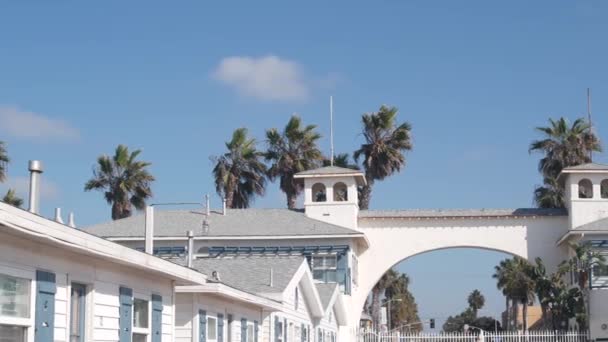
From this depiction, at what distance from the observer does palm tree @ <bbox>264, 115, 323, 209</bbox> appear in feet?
192

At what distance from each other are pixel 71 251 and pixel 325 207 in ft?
119

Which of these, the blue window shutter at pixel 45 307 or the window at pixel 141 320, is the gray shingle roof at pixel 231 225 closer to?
the window at pixel 141 320

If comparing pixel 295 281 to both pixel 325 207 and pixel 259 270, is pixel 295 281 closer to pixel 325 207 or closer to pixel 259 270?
pixel 259 270

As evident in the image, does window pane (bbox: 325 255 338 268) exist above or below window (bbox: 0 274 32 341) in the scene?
above

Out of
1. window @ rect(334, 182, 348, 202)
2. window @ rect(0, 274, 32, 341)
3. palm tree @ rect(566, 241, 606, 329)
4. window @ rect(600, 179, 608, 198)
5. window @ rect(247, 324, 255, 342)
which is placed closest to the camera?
window @ rect(0, 274, 32, 341)

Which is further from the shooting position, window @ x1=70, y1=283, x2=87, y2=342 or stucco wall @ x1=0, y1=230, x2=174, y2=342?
window @ x1=70, y1=283, x2=87, y2=342

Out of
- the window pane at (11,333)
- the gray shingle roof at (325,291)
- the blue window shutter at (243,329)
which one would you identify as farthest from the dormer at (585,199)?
the window pane at (11,333)

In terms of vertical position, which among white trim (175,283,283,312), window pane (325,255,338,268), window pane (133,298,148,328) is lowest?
window pane (133,298,148,328)

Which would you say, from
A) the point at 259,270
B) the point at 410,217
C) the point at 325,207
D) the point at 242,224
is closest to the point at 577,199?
the point at 410,217

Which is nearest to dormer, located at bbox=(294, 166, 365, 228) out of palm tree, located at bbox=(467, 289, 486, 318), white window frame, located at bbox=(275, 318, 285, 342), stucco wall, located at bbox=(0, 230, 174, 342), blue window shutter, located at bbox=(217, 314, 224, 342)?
white window frame, located at bbox=(275, 318, 285, 342)

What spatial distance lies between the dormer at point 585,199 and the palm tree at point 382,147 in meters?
10.8

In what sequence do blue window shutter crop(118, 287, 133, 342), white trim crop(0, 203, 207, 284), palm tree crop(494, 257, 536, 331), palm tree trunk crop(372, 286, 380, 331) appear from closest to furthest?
white trim crop(0, 203, 207, 284), blue window shutter crop(118, 287, 133, 342), palm tree trunk crop(372, 286, 380, 331), palm tree crop(494, 257, 536, 331)

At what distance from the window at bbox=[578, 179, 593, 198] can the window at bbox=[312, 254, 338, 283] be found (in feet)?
39.9

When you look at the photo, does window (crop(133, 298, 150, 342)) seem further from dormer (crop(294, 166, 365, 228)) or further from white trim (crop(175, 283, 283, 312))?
dormer (crop(294, 166, 365, 228))
